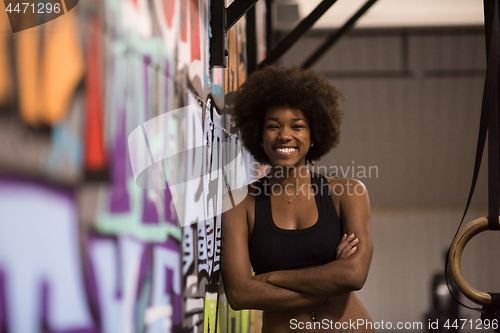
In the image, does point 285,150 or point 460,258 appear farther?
point 285,150

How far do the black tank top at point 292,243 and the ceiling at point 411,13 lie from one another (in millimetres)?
4474

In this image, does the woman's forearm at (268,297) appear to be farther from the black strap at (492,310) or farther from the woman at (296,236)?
the black strap at (492,310)

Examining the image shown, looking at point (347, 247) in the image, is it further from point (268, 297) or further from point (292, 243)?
point (268, 297)

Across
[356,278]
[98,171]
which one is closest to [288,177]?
[356,278]

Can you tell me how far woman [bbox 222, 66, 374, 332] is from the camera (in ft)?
6.12

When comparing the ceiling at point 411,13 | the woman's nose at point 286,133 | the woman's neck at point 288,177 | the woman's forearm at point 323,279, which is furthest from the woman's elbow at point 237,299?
the ceiling at point 411,13

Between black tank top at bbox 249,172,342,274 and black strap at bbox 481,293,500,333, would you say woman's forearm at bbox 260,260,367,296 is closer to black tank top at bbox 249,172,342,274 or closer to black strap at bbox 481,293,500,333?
black tank top at bbox 249,172,342,274

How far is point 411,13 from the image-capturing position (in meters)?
6.02

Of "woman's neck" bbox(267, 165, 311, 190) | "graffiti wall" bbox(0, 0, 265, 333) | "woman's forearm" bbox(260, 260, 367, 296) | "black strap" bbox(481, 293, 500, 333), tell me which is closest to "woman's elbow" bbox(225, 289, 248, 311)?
"woman's forearm" bbox(260, 260, 367, 296)

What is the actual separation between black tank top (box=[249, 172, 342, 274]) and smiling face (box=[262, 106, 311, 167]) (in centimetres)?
24

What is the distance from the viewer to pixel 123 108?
1004 mm

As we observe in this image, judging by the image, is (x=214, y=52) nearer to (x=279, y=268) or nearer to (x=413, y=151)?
(x=279, y=268)

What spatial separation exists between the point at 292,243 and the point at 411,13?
515cm

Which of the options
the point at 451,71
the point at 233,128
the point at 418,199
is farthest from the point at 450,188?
the point at 233,128
